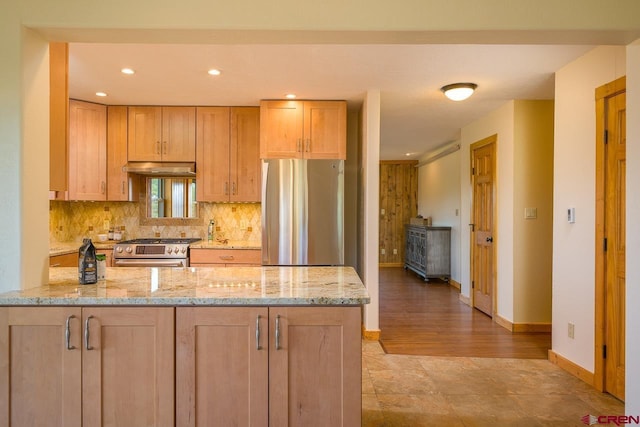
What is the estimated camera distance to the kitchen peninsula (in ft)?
5.24

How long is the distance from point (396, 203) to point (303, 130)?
521 centimetres

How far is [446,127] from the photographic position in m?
5.25

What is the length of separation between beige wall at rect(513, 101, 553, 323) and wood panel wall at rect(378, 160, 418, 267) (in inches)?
185

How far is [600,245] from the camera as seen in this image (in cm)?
262

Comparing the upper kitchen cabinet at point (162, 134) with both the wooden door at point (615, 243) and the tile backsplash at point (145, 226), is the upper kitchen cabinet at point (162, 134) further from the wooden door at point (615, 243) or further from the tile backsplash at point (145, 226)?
the wooden door at point (615, 243)

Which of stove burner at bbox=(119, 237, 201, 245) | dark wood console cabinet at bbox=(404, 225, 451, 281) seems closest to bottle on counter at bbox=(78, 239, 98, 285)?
stove burner at bbox=(119, 237, 201, 245)

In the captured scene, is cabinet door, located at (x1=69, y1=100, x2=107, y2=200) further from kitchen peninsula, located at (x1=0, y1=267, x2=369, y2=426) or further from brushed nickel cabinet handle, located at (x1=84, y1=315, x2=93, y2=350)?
brushed nickel cabinet handle, located at (x1=84, y1=315, x2=93, y2=350)

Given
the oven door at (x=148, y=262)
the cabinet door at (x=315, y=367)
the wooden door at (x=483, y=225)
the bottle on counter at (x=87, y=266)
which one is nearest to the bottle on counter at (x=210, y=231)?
the oven door at (x=148, y=262)

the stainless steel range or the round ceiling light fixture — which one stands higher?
the round ceiling light fixture

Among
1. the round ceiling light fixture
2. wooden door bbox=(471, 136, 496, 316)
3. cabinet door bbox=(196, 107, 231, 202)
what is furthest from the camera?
wooden door bbox=(471, 136, 496, 316)

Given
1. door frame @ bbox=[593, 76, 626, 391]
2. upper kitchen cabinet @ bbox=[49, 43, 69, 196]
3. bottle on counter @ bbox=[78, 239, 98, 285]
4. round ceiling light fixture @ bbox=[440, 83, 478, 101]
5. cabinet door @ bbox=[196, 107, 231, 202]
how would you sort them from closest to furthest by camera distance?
bottle on counter @ bbox=[78, 239, 98, 285] < upper kitchen cabinet @ bbox=[49, 43, 69, 196] < door frame @ bbox=[593, 76, 626, 391] < round ceiling light fixture @ bbox=[440, 83, 478, 101] < cabinet door @ bbox=[196, 107, 231, 202]

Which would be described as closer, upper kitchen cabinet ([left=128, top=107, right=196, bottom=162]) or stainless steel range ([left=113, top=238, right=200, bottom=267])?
stainless steel range ([left=113, top=238, right=200, bottom=267])

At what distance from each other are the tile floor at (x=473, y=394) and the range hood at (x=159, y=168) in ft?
8.78

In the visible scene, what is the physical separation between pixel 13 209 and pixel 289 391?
4.98 feet
